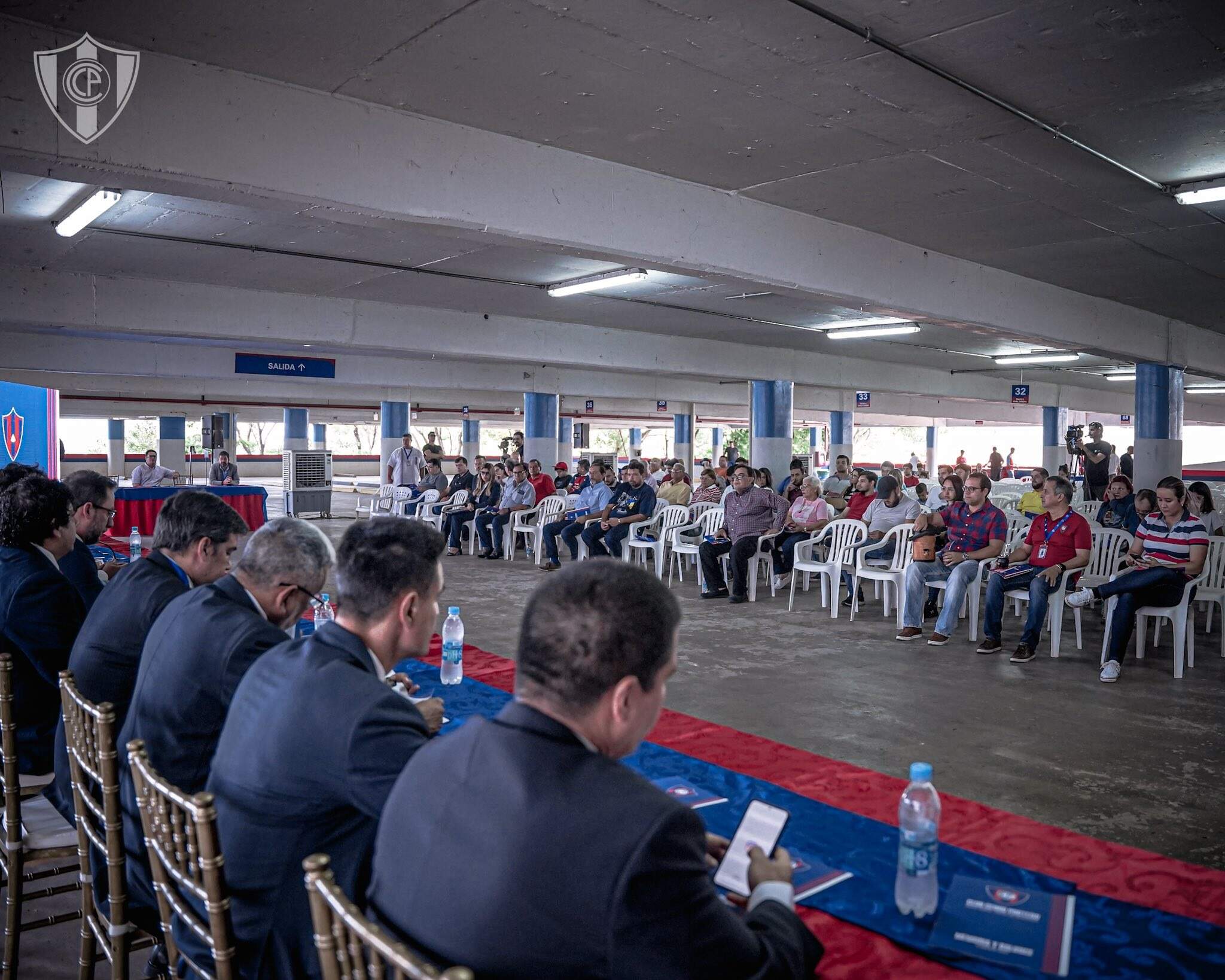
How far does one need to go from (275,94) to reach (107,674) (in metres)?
3.37

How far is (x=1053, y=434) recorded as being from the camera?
74.0ft

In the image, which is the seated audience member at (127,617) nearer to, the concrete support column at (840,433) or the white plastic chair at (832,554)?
the white plastic chair at (832,554)

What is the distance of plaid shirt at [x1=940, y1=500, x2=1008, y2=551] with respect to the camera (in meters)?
7.16

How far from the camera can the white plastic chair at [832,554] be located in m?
8.18

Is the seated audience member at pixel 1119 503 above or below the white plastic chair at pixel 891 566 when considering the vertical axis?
above

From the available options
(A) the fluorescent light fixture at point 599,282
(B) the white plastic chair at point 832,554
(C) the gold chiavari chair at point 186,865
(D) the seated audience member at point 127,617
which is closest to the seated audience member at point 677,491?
(B) the white plastic chair at point 832,554

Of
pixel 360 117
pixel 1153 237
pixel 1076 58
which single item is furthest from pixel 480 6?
pixel 1153 237

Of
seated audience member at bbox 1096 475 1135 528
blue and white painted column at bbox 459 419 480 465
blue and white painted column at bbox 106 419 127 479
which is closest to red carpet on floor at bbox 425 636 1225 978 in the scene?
seated audience member at bbox 1096 475 1135 528

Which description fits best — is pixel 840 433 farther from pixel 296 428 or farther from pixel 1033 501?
pixel 296 428

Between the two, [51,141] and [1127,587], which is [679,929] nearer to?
[51,141]

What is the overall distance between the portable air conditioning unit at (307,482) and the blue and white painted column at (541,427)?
4126 mm

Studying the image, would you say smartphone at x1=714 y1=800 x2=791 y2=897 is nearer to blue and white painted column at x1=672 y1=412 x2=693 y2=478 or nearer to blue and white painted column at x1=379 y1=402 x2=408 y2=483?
blue and white painted column at x1=379 y1=402 x2=408 y2=483

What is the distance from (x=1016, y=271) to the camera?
9.18m

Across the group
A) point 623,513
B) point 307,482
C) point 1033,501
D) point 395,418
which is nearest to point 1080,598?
point 1033,501
